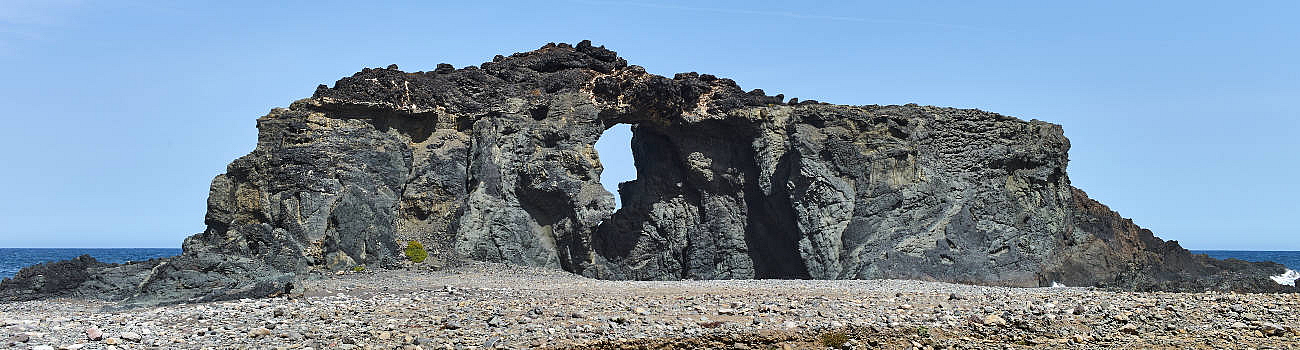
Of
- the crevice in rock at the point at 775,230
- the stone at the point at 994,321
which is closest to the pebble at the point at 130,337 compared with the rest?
the stone at the point at 994,321

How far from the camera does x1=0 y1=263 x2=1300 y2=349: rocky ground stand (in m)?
17.8

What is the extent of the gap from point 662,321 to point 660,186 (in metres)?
15.5

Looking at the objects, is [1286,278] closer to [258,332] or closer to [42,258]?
[258,332]

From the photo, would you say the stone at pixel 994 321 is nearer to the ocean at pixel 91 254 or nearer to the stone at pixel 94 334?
the stone at pixel 94 334

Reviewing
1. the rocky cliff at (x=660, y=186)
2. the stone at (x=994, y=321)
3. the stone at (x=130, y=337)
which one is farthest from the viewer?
the rocky cliff at (x=660, y=186)

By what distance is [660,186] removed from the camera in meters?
34.4

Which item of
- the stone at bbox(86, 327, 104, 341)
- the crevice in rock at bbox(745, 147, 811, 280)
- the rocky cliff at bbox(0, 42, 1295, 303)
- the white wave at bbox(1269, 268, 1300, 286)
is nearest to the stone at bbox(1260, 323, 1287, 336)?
the rocky cliff at bbox(0, 42, 1295, 303)

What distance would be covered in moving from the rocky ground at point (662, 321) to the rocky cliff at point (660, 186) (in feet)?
18.5

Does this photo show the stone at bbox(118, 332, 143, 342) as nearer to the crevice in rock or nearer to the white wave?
the crevice in rock

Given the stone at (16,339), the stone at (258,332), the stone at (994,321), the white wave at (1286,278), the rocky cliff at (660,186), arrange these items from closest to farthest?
the stone at (16,339) < the stone at (258,332) < the stone at (994,321) < the rocky cliff at (660,186) < the white wave at (1286,278)

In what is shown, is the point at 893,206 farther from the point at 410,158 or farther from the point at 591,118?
the point at 410,158

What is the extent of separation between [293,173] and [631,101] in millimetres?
9524

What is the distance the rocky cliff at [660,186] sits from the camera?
28562 mm

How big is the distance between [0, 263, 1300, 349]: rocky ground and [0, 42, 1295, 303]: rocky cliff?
562 centimetres
